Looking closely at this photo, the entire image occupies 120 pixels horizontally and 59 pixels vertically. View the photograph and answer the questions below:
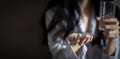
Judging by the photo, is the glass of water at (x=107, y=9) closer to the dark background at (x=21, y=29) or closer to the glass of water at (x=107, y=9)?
the glass of water at (x=107, y=9)

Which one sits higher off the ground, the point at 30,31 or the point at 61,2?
the point at 61,2

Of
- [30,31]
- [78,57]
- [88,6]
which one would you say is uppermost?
[88,6]

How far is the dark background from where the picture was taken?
4.04ft

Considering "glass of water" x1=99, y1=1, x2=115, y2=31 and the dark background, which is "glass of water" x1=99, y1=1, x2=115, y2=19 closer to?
"glass of water" x1=99, y1=1, x2=115, y2=31

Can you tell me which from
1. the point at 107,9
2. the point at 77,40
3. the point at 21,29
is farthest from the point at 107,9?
the point at 21,29

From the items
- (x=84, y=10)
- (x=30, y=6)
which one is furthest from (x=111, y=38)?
(x=30, y=6)

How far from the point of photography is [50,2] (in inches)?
48.8

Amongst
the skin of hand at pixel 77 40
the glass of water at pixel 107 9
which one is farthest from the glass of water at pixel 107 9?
the skin of hand at pixel 77 40

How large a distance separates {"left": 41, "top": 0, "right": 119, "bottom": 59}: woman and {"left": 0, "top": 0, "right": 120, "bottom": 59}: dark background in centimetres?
7

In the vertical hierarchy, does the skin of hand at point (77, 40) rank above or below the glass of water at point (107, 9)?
below

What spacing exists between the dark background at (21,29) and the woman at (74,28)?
74mm

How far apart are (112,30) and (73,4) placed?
264 millimetres

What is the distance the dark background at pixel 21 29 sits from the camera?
123 cm

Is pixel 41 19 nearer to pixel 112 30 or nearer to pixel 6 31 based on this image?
pixel 6 31
